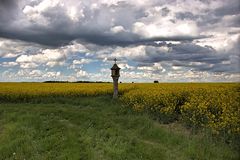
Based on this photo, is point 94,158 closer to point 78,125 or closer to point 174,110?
point 78,125

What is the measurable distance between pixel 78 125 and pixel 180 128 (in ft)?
13.6

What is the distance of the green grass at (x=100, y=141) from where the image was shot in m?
9.37

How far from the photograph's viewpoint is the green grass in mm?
9367

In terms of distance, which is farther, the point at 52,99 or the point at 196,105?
the point at 52,99

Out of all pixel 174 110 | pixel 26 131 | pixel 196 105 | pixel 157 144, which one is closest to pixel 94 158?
pixel 157 144

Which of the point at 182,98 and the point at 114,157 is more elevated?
the point at 182,98

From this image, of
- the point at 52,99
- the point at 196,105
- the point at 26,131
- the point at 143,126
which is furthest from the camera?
the point at 52,99

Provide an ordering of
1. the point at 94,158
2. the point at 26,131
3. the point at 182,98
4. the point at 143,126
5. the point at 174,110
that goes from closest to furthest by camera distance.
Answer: the point at 94,158 < the point at 26,131 < the point at 143,126 < the point at 174,110 < the point at 182,98

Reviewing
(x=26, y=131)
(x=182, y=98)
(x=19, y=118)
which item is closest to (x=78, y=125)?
(x=26, y=131)

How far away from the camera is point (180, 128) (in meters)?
13.6

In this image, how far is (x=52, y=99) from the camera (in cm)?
2502

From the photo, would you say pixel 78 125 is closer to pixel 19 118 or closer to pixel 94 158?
pixel 19 118

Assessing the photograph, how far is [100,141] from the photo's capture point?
10.7 metres

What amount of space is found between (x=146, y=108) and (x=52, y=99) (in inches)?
401
